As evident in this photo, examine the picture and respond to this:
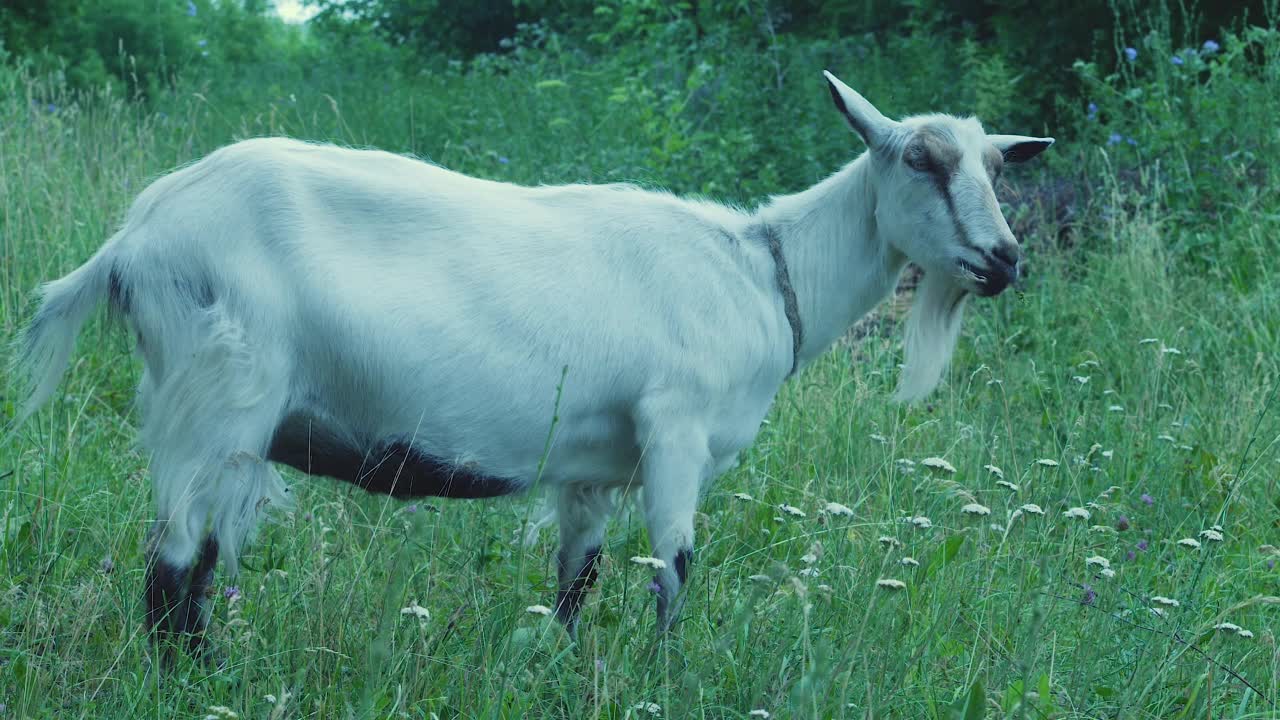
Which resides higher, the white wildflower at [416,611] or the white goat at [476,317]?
the white goat at [476,317]

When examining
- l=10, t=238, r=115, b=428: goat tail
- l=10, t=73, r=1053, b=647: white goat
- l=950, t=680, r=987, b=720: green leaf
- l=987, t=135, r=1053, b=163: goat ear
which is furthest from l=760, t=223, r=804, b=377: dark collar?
l=10, t=238, r=115, b=428: goat tail

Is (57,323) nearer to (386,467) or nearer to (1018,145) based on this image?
(386,467)

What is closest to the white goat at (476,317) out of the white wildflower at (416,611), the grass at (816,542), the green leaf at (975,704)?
the grass at (816,542)

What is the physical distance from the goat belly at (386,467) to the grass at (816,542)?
6.6 inches

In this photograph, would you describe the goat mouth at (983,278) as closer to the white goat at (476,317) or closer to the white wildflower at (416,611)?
the white goat at (476,317)

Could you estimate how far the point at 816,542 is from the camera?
2186 millimetres

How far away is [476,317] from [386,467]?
0.43 meters

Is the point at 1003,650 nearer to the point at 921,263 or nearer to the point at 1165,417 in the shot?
the point at 921,263

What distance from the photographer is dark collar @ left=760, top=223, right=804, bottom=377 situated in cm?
329

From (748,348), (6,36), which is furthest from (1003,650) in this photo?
(6,36)

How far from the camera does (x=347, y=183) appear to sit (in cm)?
288

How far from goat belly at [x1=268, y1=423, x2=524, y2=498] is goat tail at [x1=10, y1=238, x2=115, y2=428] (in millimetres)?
523

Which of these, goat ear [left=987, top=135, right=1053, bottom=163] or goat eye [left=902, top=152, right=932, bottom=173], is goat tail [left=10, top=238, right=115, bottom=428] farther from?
goat ear [left=987, top=135, right=1053, bottom=163]

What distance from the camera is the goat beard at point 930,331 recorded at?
11.2 feet
